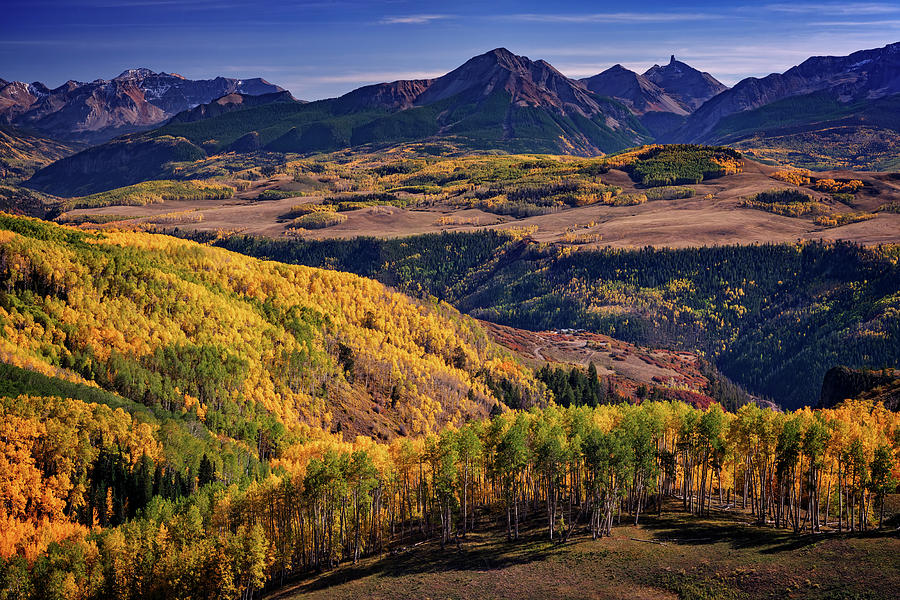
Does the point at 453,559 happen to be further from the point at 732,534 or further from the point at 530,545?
the point at 732,534

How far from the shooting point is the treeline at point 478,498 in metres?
123

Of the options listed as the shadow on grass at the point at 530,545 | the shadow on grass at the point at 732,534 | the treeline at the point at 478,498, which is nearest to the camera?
the shadow on grass at the point at 732,534

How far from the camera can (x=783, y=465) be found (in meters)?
130

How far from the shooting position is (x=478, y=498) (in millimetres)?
159875

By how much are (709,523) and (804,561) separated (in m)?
20.6

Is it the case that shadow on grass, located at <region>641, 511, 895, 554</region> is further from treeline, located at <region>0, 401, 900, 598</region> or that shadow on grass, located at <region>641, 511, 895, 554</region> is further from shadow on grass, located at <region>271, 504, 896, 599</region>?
treeline, located at <region>0, 401, 900, 598</region>

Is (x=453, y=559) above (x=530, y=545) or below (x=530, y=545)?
below

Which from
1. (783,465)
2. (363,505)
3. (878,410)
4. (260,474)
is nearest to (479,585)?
(363,505)

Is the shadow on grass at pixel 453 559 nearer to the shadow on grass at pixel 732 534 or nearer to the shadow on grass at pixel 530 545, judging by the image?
the shadow on grass at pixel 530 545

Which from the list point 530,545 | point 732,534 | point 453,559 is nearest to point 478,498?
point 530,545

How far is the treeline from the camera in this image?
123 m

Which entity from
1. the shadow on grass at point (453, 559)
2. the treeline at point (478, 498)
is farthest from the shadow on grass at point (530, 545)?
the treeline at point (478, 498)

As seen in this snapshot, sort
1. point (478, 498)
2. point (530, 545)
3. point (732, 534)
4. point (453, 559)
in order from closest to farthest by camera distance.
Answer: point (732, 534)
point (453, 559)
point (530, 545)
point (478, 498)

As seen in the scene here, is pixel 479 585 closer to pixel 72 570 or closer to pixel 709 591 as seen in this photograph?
pixel 709 591
